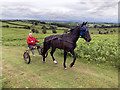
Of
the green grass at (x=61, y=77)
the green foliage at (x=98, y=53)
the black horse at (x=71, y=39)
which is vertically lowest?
the green grass at (x=61, y=77)

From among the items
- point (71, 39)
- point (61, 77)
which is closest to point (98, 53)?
point (71, 39)

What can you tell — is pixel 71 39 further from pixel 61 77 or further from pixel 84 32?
pixel 61 77

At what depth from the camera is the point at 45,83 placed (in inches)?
188

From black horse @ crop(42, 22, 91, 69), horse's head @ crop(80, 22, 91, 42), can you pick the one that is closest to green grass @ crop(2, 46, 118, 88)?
black horse @ crop(42, 22, 91, 69)

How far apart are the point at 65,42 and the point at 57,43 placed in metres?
0.77

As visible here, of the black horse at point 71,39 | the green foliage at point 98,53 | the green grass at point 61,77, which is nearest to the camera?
the green grass at point 61,77

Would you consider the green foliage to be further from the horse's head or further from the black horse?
the horse's head

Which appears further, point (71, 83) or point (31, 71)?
point (31, 71)

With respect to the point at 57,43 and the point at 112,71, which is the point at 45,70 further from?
the point at 112,71

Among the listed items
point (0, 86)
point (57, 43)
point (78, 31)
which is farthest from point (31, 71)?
point (78, 31)

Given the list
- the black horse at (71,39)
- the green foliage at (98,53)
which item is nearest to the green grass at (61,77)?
the black horse at (71,39)

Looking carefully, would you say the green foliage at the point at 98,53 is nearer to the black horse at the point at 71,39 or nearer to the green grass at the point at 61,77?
the green grass at the point at 61,77

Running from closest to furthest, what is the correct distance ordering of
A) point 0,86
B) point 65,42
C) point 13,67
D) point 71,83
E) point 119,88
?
point 0,86, point 119,88, point 71,83, point 65,42, point 13,67

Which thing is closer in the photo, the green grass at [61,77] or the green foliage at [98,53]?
the green grass at [61,77]
